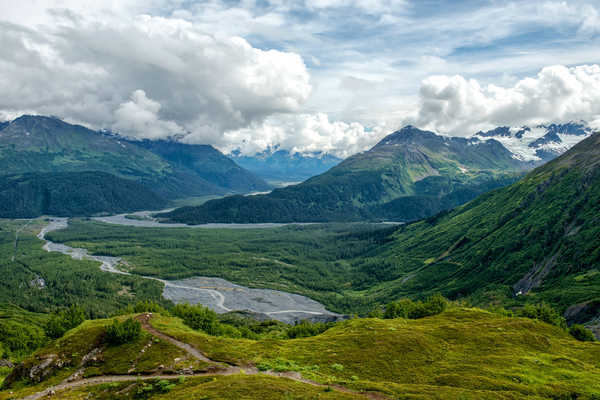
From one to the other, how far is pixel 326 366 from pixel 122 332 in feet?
125

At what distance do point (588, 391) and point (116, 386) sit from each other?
70171 millimetres

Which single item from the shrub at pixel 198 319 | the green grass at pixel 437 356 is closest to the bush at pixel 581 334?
the green grass at pixel 437 356

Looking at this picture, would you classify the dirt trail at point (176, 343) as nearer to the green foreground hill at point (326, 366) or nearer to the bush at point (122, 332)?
the green foreground hill at point (326, 366)

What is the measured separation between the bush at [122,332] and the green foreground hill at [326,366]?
3.96ft

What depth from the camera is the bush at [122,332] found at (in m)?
70.1

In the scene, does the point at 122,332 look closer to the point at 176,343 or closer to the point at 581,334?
the point at 176,343

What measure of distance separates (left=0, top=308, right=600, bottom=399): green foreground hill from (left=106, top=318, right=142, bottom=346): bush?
3.96 ft

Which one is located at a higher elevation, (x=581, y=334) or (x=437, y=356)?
(x=437, y=356)

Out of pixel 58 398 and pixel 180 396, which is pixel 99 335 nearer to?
pixel 58 398

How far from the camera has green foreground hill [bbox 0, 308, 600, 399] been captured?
5278 cm

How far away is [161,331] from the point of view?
7550cm

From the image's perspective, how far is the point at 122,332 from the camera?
7006 centimetres

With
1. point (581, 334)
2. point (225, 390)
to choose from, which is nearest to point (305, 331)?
point (225, 390)

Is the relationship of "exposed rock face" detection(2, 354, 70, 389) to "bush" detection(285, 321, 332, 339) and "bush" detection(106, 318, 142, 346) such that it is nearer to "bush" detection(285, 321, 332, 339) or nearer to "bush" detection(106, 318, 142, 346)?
"bush" detection(106, 318, 142, 346)
